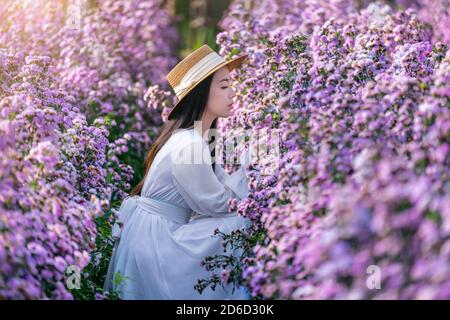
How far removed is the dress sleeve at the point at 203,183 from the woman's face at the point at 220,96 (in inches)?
16.7

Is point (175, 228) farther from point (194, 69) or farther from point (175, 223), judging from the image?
point (194, 69)

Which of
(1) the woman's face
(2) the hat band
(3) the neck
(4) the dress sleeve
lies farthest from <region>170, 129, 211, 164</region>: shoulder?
(2) the hat band

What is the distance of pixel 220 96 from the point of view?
4.56m

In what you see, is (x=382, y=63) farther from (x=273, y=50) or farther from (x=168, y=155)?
(x=168, y=155)

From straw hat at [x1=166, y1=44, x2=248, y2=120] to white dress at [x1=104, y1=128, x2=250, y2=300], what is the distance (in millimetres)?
389

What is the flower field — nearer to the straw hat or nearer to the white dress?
the white dress

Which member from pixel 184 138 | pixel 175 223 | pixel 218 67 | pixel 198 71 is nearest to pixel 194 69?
pixel 198 71

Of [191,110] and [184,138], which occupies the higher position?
[191,110]

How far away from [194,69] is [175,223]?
1.03 meters

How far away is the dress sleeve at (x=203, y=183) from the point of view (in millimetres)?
4141

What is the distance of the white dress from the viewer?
4074mm

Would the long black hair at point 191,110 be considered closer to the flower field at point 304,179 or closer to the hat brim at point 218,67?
the hat brim at point 218,67

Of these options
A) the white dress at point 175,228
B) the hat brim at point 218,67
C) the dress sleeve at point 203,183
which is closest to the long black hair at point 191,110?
the hat brim at point 218,67

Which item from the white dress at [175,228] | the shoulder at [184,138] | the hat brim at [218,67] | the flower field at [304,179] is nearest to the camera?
the flower field at [304,179]
